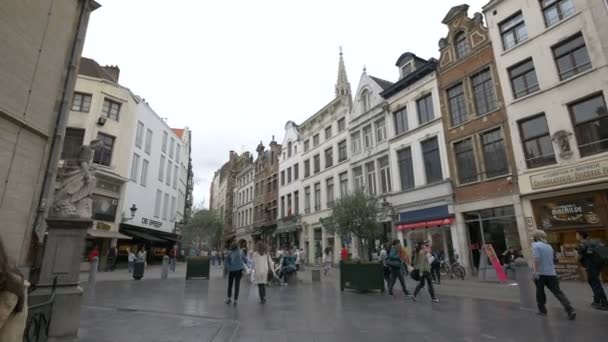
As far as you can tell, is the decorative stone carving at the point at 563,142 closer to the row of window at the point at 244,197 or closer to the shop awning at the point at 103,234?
the shop awning at the point at 103,234

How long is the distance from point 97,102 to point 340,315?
24252 mm

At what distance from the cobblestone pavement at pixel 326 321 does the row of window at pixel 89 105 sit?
18.9 metres

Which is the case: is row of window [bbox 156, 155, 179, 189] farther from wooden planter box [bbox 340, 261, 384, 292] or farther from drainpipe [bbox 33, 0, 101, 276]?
wooden planter box [bbox 340, 261, 384, 292]

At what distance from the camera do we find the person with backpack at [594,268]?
7.21 meters

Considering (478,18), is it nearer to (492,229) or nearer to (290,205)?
(492,229)

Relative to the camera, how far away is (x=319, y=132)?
3197 centimetres

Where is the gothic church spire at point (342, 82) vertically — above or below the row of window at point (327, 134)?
above

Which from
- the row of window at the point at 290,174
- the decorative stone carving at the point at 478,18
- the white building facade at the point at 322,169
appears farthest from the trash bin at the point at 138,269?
the decorative stone carving at the point at 478,18

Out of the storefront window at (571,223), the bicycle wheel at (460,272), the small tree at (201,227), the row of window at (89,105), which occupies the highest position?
the row of window at (89,105)

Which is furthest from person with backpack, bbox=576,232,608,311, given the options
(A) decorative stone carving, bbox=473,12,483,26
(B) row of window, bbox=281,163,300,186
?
(B) row of window, bbox=281,163,300,186

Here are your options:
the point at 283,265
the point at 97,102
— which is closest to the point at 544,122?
the point at 283,265

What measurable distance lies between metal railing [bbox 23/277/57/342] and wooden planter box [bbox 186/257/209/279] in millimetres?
11762

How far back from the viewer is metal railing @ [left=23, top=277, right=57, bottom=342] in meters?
4.17

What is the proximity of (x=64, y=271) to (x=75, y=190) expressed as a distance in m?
1.63
